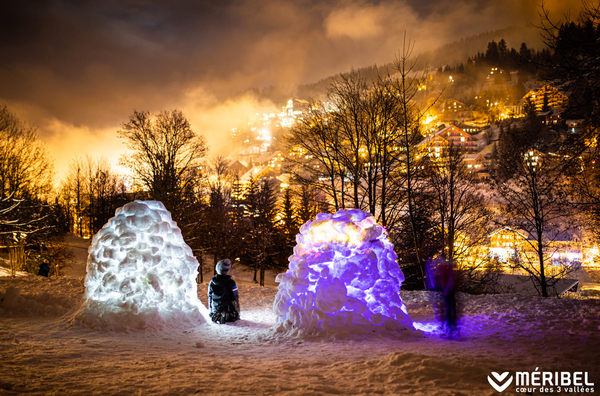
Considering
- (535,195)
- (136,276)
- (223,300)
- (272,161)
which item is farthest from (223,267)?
(272,161)

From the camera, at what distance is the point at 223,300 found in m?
8.90

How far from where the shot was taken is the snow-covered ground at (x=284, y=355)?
4.05m

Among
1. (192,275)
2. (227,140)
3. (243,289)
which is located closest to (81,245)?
(243,289)

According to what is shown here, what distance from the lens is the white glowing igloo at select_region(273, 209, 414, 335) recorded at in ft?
23.2

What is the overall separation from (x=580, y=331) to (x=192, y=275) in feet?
27.5

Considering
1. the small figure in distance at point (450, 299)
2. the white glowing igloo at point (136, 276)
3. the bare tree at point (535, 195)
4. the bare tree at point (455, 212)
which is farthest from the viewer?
the bare tree at point (455, 212)

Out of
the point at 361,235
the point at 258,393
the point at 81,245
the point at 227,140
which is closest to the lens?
the point at 258,393

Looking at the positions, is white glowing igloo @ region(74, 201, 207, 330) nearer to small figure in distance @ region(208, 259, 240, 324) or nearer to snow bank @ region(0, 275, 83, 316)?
small figure in distance @ region(208, 259, 240, 324)

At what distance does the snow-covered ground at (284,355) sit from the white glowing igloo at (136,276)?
411mm

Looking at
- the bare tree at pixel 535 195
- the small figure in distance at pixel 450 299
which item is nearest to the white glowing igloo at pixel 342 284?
the small figure in distance at pixel 450 299

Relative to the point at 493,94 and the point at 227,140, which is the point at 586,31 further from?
the point at 227,140

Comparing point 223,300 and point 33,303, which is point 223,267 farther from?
point 33,303

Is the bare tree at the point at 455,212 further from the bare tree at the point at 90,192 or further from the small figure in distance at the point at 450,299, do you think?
the bare tree at the point at 90,192

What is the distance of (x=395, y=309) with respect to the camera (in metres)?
7.33
